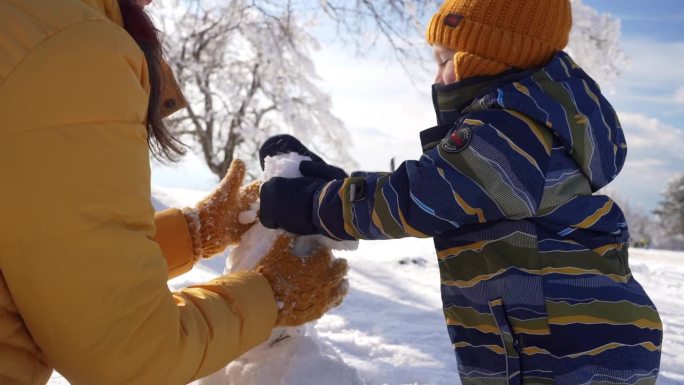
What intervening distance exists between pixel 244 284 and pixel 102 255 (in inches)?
17.5

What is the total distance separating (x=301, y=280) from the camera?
1.47 meters

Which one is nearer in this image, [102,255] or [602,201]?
[102,255]

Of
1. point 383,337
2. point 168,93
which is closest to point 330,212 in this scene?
point 168,93

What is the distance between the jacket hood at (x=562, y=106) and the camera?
1464 mm

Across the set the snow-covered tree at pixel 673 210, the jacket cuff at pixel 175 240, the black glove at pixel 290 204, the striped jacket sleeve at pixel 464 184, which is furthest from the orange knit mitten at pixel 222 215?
the snow-covered tree at pixel 673 210

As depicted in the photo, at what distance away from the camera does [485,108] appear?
59.0 inches

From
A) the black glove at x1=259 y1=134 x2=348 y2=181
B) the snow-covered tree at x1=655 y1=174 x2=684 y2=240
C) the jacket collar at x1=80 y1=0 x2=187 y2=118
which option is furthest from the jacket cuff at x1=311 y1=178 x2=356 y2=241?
the snow-covered tree at x1=655 y1=174 x2=684 y2=240

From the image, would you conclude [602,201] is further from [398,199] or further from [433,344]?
[433,344]

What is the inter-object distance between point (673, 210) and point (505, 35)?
47283 millimetres

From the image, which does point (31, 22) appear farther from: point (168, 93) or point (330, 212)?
point (330, 212)

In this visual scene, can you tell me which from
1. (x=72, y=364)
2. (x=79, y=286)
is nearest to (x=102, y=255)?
(x=79, y=286)

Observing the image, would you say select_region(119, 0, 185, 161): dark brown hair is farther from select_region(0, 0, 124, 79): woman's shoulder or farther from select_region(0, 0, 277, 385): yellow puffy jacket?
select_region(0, 0, 124, 79): woman's shoulder

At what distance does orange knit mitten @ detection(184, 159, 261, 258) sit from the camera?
1.76 meters

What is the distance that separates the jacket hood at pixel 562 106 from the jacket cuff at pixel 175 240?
0.84 meters
